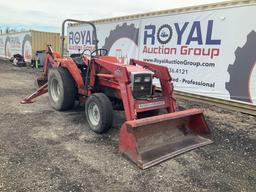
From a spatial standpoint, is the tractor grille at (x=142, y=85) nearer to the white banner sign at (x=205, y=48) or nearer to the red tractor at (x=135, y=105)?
the red tractor at (x=135, y=105)

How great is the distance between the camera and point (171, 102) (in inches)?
195

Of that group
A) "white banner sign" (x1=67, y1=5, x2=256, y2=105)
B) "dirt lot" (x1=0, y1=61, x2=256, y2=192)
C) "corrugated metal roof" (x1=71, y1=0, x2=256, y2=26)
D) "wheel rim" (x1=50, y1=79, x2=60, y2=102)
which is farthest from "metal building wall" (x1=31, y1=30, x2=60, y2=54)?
"dirt lot" (x1=0, y1=61, x2=256, y2=192)

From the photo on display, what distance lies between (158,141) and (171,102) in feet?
3.52

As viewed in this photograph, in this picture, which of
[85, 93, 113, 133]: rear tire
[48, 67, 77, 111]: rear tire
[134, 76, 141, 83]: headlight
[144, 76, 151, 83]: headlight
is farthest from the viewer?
[48, 67, 77, 111]: rear tire

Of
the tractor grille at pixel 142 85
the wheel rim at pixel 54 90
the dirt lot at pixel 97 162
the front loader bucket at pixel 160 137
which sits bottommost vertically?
the dirt lot at pixel 97 162

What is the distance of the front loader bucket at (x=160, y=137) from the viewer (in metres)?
3.74

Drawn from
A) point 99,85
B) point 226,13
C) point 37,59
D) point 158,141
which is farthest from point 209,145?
point 37,59

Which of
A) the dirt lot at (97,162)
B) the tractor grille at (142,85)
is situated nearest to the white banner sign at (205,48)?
the dirt lot at (97,162)

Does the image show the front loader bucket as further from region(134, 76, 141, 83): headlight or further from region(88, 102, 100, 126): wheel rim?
region(88, 102, 100, 126): wheel rim

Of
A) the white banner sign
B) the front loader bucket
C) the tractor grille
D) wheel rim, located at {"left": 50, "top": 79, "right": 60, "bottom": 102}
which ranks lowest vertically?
the front loader bucket

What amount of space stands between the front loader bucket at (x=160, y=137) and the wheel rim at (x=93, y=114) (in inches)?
42.6

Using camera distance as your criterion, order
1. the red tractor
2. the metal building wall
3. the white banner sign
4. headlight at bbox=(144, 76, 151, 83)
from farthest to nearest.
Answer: the metal building wall
the white banner sign
headlight at bbox=(144, 76, 151, 83)
the red tractor

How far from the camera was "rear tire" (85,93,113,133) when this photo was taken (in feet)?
14.9

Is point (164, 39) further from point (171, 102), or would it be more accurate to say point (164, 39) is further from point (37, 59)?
point (37, 59)
